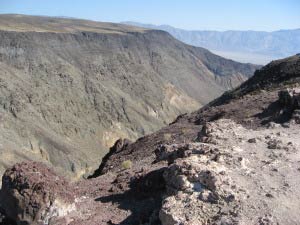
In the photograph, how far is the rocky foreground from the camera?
8.34 m

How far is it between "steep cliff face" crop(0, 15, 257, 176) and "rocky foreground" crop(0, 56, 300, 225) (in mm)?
34123

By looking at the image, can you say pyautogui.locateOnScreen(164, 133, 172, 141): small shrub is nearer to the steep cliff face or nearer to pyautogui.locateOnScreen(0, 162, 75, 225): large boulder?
pyautogui.locateOnScreen(0, 162, 75, 225): large boulder

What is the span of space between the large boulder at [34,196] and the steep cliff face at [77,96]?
34459 mm

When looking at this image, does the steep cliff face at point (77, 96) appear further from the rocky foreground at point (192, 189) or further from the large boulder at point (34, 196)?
the large boulder at point (34, 196)

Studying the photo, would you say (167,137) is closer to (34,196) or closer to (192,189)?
(34,196)

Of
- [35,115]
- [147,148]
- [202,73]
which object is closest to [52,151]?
[35,115]

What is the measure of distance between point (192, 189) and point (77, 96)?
67.5 metres

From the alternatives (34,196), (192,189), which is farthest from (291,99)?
(34,196)

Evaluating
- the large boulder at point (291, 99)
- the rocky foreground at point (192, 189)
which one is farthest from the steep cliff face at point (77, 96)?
the rocky foreground at point (192, 189)

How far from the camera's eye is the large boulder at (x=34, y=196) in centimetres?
1005

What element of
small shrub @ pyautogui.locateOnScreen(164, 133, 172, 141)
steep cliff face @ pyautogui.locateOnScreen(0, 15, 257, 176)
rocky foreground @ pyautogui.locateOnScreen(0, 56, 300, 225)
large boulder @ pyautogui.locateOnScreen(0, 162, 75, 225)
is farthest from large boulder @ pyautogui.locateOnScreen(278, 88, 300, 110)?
steep cliff face @ pyautogui.locateOnScreen(0, 15, 257, 176)

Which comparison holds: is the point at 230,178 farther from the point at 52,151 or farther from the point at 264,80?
the point at 52,151

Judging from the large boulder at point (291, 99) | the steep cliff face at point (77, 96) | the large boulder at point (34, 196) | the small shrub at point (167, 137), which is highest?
the large boulder at point (291, 99)

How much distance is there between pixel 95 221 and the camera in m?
10.0
